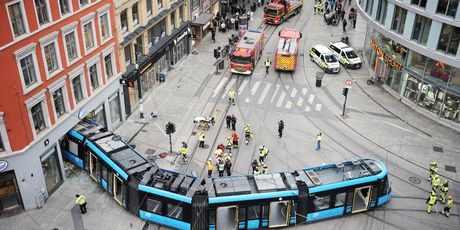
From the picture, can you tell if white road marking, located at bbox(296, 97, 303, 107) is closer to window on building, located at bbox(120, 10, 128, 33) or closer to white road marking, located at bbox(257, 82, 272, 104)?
white road marking, located at bbox(257, 82, 272, 104)

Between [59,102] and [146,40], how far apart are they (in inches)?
569

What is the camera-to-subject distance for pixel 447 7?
3741 cm

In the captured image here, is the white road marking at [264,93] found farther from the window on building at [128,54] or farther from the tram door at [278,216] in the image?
the tram door at [278,216]

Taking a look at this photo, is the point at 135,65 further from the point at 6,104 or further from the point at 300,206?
the point at 300,206

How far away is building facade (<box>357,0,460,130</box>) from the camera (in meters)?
38.2

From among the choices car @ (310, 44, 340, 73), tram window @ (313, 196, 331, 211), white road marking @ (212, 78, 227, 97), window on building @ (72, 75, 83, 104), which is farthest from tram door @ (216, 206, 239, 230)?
car @ (310, 44, 340, 73)

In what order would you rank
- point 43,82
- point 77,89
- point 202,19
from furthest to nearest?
point 202,19 < point 77,89 < point 43,82

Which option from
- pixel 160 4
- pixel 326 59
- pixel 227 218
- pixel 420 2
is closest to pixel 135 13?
pixel 160 4

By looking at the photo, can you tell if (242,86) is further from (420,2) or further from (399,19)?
(420,2)

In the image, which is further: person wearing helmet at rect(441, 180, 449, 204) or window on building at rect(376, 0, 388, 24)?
window on building at rect(376, 0, 388, 24)

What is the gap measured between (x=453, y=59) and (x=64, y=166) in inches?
1269

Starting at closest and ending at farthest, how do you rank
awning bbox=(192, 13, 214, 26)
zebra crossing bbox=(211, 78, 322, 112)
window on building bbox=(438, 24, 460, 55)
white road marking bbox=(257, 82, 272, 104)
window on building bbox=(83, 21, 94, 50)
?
window on building bbox=(83, 21, 94, 50), window on building bbox=(438, 24, 460, 55), zebra crossing bbox=(211, 78, 322, 112), white road marking bbox=(257, 82, 272, 104), awning bbox=(192, 13, 214, 26)

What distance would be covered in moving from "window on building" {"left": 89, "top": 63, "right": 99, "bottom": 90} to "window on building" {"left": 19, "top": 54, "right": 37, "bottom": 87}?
646cm

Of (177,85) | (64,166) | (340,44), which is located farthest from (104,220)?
(340,44)
